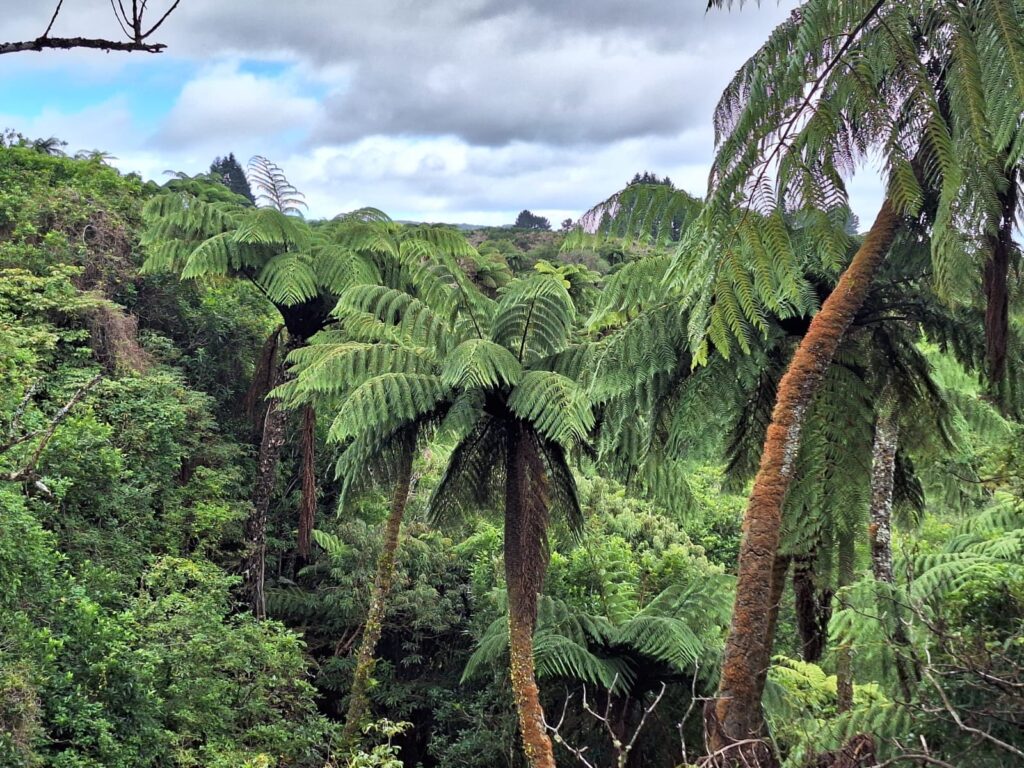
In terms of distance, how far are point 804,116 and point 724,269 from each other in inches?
22.8

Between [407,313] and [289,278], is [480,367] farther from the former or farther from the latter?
[289,278]

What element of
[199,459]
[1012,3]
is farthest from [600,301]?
[199,459]

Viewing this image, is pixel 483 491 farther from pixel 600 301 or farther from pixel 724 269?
pixel 724 269

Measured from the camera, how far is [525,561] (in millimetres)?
5980

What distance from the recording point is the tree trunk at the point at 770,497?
2.86m

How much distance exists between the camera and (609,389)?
4215 mm

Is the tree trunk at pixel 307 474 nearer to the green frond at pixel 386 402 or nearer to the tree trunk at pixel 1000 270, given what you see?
the green frond at pixel 386 402

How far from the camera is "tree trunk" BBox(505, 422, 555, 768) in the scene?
586 centimetres

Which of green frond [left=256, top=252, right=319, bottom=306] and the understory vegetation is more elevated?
green frond [left=256, top=252, right=319, bottom=306]

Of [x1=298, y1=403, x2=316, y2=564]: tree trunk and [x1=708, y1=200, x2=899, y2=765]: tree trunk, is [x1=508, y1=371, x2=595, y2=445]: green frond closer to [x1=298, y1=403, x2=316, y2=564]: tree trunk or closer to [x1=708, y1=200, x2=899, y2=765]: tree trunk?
[x1=708, y1=200, x2=899, y2=765]: tree trunk

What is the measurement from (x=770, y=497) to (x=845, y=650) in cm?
314

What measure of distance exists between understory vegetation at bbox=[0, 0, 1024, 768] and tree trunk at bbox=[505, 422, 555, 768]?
29 mm

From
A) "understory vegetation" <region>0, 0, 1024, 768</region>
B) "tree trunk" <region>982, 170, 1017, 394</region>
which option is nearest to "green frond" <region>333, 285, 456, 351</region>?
"understory vegetation" <region>0, 0, 1024, 768</region>

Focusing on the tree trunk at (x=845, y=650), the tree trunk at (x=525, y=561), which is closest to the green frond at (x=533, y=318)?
the tree trunk at (x=525, y=561)
